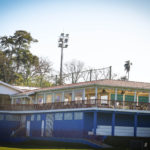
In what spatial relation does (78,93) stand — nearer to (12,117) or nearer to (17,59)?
(12,117)

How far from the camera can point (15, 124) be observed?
2283 inches

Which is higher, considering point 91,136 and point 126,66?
point 126,66

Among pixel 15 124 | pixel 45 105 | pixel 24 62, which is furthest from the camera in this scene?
pixel 24 62

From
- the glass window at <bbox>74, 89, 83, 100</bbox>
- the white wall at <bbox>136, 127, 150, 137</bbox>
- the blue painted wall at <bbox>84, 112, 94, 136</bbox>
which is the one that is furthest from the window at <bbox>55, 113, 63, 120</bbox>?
the white wall at <bbox>136, 127, 150, 137</bbox>

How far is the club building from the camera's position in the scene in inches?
1716

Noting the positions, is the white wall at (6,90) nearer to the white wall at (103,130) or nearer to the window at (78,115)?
the window at (78,115)

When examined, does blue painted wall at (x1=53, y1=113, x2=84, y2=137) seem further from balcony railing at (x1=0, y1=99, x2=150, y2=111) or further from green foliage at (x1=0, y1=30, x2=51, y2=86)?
green foliage at (x1=0, y1=30, x2=51, y2=86)

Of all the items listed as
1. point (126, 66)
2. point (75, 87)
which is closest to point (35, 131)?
point (75, 87)

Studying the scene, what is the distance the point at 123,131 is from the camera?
4447cm

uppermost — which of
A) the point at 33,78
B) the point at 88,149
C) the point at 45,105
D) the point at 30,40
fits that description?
the point at 30,40

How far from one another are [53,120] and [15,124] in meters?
9.74

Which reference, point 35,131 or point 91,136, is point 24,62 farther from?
point 91,136

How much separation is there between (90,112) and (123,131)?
3.93 m

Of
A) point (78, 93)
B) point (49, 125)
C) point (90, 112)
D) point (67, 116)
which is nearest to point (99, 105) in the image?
point (90, 112)
